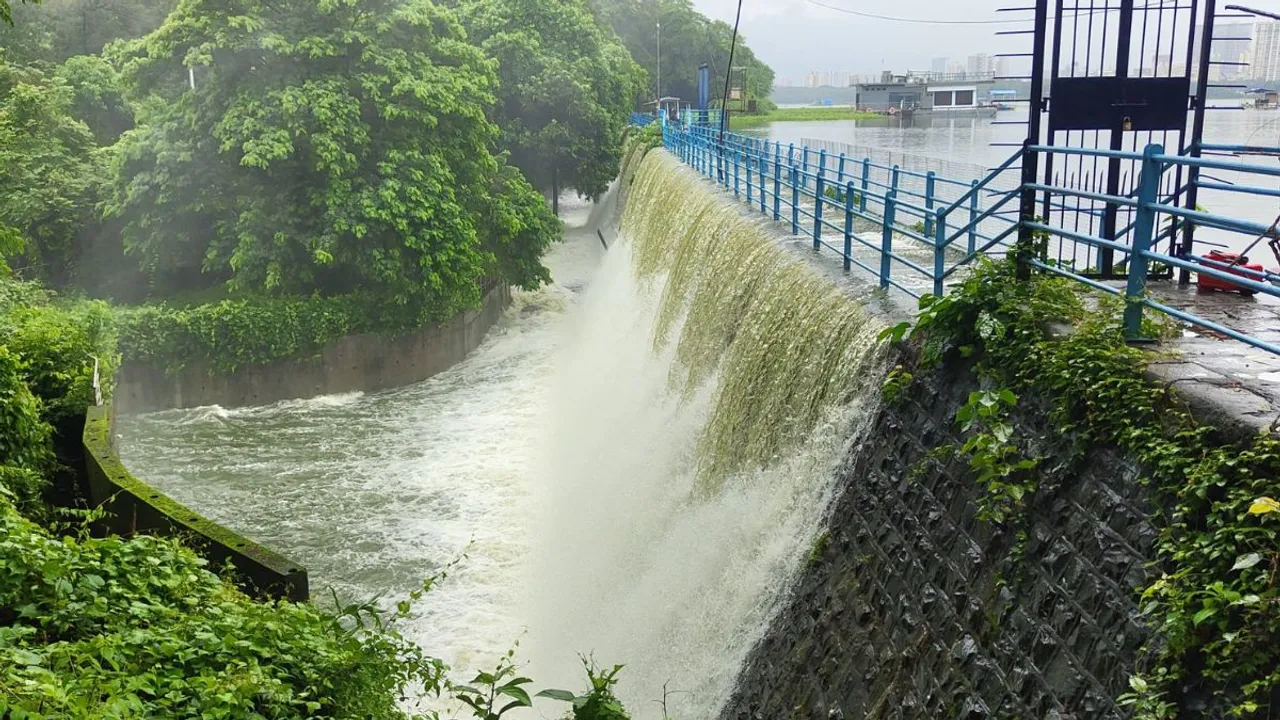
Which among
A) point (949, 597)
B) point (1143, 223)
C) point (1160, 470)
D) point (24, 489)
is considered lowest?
point (24, 489)

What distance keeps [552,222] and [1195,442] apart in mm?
21447

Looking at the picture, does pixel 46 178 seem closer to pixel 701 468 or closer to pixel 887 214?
pixel 701 468

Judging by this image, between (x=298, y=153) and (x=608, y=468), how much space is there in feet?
35.9

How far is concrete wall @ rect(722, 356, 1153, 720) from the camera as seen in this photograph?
414 centimetres

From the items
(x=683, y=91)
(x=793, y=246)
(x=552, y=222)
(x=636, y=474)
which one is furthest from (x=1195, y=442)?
(x=683, y=91)

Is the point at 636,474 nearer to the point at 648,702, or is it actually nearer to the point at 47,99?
the point at 648,702

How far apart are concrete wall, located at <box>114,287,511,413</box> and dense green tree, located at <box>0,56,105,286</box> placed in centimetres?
405

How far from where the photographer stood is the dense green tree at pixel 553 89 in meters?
32.3

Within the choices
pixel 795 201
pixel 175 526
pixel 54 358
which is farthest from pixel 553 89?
pixel 175 526

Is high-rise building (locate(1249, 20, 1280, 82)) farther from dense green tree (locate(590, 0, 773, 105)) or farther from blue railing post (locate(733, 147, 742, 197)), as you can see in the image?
dense green tree (locate(590, 0, 773, 105))

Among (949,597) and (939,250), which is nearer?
(949,597)

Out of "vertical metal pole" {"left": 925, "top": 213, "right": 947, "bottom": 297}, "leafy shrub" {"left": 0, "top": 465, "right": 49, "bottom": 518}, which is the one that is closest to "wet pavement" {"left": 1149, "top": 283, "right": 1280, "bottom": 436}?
"vertical metal pole" {"left": 925, "top": 213, "right": 947, "bottom": 297}

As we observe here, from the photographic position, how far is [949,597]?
17.0 feet

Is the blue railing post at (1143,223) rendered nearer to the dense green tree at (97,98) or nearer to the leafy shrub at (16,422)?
the leafy shrub at (16,422)
